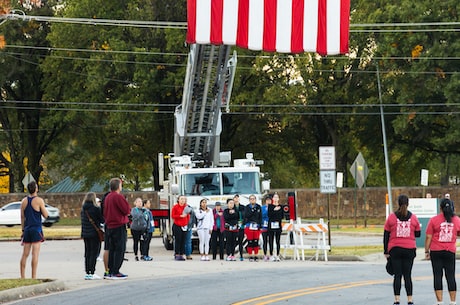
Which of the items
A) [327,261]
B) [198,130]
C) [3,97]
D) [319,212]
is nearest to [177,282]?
[327,261]

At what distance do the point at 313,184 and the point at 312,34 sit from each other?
7009 cm

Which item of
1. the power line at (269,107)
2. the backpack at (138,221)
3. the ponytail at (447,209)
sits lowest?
the backpack at (138,221)

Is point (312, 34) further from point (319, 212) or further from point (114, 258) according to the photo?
point (319, 212)

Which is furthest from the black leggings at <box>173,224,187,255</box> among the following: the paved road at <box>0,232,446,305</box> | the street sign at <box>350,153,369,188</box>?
the street sign at <box>350,153,369,188</box>

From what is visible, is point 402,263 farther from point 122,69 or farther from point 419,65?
point 122,69

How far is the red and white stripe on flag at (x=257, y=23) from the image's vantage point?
25.8 metres

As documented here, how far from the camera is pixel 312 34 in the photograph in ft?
85.6

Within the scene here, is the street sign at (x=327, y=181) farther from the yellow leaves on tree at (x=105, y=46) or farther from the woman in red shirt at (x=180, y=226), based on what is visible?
the yellow leaves on tree at (x=105, y=46)

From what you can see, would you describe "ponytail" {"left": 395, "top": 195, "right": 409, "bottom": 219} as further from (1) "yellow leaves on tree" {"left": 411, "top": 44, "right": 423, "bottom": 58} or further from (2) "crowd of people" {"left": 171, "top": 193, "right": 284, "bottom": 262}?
(1) "yellow leaves on tree" {"left": 411, "top": 44, "right": 423, "bottom": 58}

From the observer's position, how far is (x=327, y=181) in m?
30.7

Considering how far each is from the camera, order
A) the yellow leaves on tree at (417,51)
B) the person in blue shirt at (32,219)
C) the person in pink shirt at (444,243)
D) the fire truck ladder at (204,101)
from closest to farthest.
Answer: the person in pink shirt at (444,243) → the person in blue shirt at (32,219) → the fire truck ladder at (204,101) → the yellow leaves on tree at (417,51)

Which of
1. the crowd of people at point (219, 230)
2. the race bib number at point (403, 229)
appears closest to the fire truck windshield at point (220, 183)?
the crowd of people at point (219, 230)

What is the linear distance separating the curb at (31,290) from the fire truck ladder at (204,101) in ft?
42.0

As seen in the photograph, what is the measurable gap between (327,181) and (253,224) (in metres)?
2.94
